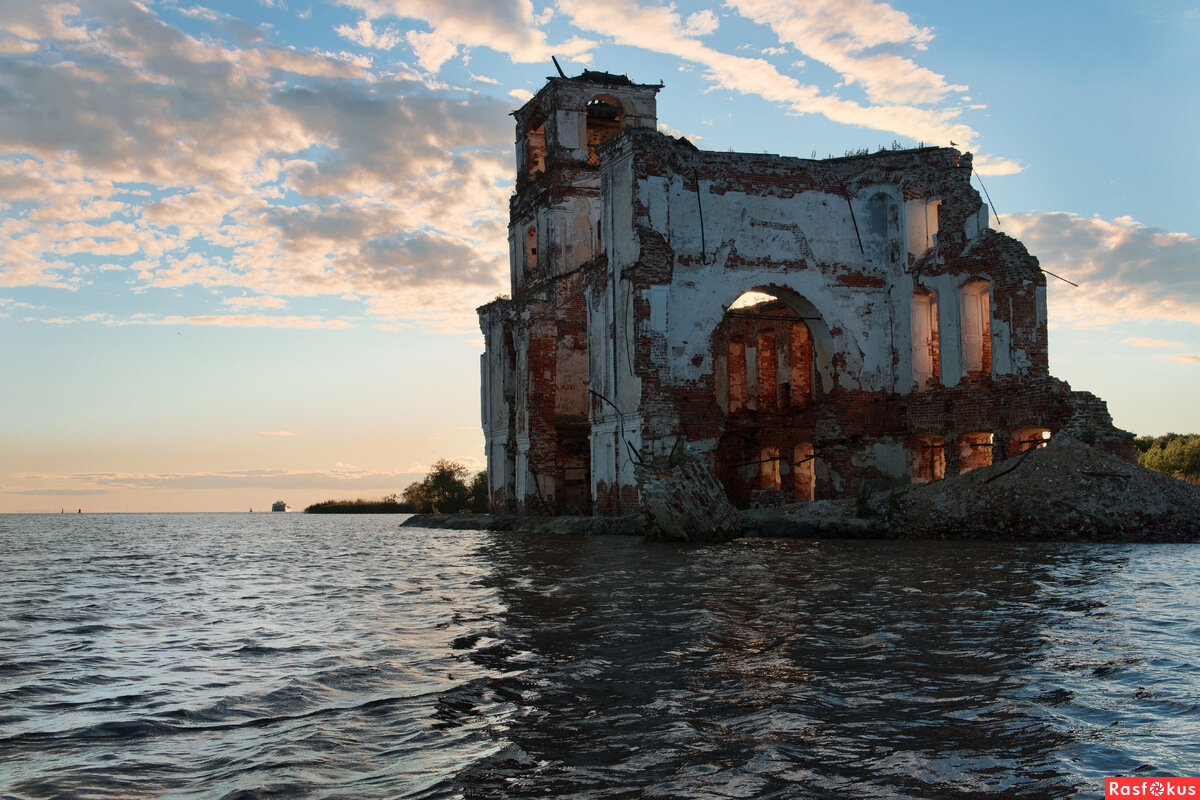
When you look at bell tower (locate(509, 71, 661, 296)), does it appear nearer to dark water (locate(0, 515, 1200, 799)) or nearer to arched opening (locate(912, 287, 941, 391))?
arched opening (locate(912, 287, 941, 391))

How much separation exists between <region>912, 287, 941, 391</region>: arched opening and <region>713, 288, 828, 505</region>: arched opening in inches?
120

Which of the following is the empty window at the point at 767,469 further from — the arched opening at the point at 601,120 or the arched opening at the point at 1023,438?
the arched opening at the point at 601,120

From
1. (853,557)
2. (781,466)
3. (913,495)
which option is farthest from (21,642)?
(781,466)

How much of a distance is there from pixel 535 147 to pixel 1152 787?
32918 millimetres

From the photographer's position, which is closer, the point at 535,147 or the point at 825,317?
the point at 825,317

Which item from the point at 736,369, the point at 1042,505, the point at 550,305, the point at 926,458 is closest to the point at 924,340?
the point at 926,458

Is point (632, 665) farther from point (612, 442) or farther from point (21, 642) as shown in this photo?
point (612, 442)

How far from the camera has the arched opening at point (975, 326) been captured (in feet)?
72.9

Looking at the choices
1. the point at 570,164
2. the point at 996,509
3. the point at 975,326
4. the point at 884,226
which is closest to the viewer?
the point at 996,509

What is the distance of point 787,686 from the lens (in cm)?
509

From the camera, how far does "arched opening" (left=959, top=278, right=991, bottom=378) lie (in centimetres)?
2223

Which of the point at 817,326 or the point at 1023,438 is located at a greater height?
the point at 817,326

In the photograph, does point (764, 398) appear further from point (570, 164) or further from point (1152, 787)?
point (1152, 787)

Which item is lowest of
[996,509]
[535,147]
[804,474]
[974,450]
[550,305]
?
[996,509]
